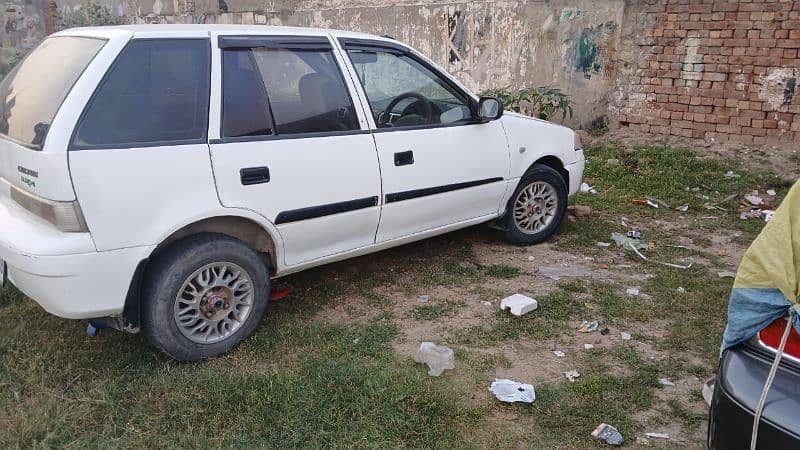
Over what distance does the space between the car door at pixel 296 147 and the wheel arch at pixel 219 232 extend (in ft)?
0.28

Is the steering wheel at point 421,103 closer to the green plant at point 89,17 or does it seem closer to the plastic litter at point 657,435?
the plastic litter at point 657,435

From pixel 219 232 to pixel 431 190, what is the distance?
1.49m

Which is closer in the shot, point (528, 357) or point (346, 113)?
point (528, 357)

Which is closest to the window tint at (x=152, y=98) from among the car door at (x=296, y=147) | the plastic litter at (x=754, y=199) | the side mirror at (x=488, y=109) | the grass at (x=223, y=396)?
the car door at (x=296, y=147)

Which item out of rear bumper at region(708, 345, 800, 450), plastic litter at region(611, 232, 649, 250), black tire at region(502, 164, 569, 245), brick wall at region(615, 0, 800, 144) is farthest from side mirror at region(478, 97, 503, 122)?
brick wall at region(615, 0, 800, 144)

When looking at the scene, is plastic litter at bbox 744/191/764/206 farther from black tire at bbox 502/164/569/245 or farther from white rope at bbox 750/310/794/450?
white rope at bbox 750/310/794/450

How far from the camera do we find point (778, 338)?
2.09 meters

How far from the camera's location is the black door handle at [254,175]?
11.0ft

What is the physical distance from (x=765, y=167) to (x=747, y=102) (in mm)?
780

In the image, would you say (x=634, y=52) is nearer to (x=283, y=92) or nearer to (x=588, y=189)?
(x=588, y=189)

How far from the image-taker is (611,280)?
4.63 m

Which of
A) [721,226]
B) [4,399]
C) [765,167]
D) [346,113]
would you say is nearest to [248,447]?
[4,399]

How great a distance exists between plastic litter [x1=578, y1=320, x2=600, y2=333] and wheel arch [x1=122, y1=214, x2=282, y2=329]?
75.7 inches

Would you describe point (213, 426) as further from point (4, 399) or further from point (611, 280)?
point (611, 280)
